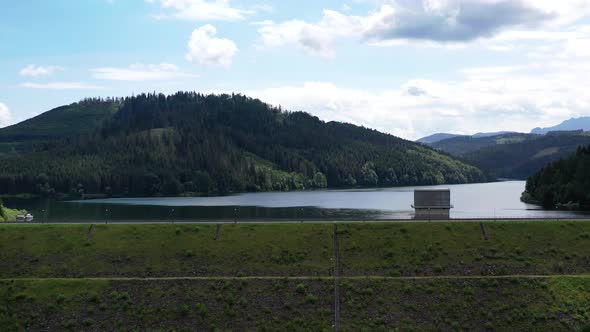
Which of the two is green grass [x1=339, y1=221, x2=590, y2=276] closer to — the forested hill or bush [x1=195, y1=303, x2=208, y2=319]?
bush [x1=195, y1=303, x2=208, y2=319]

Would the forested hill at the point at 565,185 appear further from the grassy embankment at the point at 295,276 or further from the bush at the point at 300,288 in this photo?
the bush at the point at 300,288

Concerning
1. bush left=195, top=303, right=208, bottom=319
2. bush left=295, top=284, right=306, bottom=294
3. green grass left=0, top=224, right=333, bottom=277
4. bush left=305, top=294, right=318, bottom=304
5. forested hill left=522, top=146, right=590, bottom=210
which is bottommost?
bush left=195, top=303, right=208, bottom=319

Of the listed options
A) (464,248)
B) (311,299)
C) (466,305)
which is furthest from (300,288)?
(464,248)

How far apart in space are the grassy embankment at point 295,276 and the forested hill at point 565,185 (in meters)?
81.3

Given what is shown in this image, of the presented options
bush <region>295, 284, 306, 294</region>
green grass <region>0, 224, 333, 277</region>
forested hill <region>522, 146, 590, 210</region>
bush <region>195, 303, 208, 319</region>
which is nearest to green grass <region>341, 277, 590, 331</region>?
bush <region>295, 284, 306, 294</region>

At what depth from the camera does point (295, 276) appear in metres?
57.1

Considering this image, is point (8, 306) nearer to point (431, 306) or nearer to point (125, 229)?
point (125, 229)

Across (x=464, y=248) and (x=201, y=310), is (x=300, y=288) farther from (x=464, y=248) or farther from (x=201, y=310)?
(x=464, y=248)

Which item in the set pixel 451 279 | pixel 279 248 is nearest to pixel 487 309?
pixel 451 279

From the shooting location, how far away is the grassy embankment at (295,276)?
168 ft

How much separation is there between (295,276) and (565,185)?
114 m

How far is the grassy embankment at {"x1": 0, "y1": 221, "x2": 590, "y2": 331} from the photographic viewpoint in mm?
51219

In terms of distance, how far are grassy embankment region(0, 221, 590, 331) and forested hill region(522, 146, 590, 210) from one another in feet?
267

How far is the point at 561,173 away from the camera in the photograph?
157375mm
